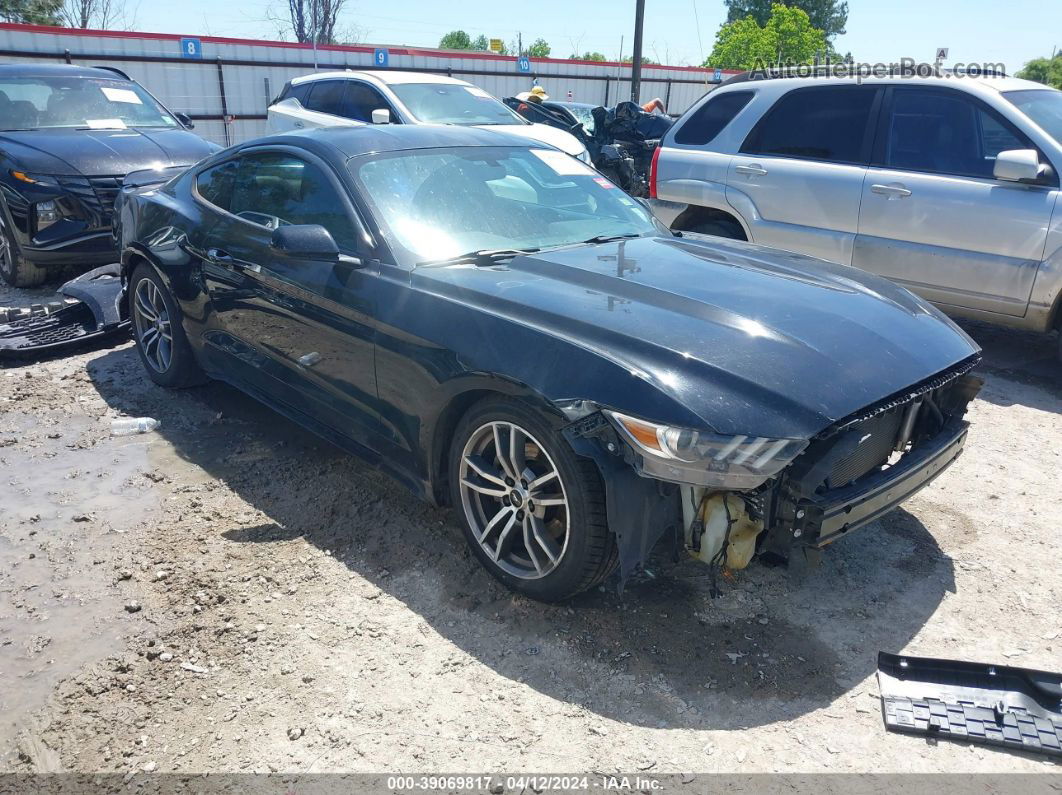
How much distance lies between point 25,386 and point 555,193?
3695 millimetres

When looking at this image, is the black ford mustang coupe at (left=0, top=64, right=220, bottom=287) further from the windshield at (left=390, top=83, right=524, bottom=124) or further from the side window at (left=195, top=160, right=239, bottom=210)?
the windshield at (left=390, top=83, right=524, bottom=124)

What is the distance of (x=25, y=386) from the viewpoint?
5422mm

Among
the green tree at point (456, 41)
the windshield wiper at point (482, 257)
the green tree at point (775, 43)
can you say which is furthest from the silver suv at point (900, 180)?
the green tree at point (456, 41)

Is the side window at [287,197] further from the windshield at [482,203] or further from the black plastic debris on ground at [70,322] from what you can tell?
the black plastic debris on ground at [70,322]

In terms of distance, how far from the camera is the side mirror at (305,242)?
3.58m

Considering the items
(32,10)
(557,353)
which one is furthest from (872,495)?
(32,10)

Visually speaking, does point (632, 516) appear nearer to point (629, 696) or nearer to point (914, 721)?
point (629, 696)

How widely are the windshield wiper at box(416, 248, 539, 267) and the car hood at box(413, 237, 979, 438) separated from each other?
5 centimetres

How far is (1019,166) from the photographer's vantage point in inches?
204

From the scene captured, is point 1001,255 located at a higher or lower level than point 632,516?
higher

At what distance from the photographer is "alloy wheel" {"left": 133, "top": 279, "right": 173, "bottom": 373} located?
5.14 metres

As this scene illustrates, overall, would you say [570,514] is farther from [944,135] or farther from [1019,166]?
[944,135]

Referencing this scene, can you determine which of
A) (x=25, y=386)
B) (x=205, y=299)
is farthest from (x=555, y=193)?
(x=25, y=386)

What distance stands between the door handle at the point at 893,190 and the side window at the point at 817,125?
314 mm
